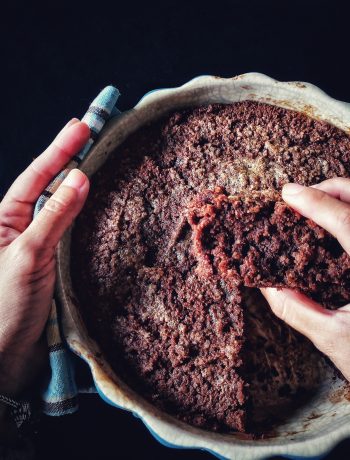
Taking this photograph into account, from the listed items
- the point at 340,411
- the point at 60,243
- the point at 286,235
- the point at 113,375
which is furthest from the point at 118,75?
the point at 340,411

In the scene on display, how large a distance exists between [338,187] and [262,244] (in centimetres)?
43

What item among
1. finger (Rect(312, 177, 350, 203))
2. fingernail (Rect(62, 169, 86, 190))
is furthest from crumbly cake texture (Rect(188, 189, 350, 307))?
fingernail (Rect(62, 169, 86, 190))

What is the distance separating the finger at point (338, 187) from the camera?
1942mm

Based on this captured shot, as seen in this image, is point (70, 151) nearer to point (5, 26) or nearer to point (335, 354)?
point (5, 26)

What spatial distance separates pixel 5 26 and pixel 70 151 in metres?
1.19

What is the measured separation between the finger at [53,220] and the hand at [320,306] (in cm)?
82

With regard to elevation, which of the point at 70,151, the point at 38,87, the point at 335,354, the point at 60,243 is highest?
the point at 38,87

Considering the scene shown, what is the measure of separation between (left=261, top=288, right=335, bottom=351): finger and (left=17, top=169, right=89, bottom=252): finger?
0.87m

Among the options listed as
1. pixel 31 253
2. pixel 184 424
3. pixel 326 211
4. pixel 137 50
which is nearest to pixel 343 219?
pixel 326 211

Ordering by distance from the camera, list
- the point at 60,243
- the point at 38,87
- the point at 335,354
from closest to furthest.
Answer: the point at 335,354 → the point at 60,243 → the point at 38,87

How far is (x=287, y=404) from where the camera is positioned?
85.7 inches

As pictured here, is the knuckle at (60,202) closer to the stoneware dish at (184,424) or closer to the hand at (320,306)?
the stoneware dish at (184,424)

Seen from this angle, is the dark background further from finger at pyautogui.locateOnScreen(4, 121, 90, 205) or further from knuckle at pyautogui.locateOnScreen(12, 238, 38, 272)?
knuckle at pyautogui.locateOnScreen(12, 238, 38, 272)

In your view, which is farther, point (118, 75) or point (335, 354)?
point (118, 75)
